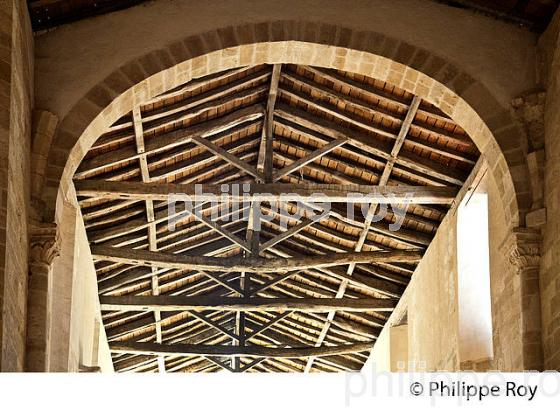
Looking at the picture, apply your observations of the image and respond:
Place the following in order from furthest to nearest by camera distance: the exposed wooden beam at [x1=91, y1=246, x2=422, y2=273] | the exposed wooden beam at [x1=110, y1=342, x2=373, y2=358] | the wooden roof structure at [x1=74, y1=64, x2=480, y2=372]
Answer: the exposed wooden beam at [x1=110, y1=342, x2=373, y2=358]
the exposed wooden beam at [x1=91, y1=246, x2=422, y2=273]
the wooden roof structure at [x1=74, y1=64, x2=480, y2=372]

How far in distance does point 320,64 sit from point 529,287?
115 inches

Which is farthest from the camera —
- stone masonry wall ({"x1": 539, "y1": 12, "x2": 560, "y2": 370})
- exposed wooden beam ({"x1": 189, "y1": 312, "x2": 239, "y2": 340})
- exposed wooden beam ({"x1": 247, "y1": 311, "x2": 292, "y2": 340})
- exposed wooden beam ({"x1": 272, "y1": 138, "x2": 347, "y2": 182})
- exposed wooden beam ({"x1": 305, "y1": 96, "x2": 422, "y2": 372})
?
exposed wooden beam ({"x1": 247, "y1": 311, "x2": 292, "y2": 340})

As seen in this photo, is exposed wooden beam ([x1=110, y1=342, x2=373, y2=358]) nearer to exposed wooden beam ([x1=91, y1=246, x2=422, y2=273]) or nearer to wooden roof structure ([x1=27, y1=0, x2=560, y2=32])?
exposed wooden beam ([x1=91, y1=246, x2=422, y2=273])

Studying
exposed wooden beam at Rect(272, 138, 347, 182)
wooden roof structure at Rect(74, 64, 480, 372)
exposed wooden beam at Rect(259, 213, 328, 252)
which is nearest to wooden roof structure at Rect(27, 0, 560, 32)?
wooden roof structure at Rect(74, 64, 480, 372)

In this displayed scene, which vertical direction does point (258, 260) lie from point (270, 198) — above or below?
below

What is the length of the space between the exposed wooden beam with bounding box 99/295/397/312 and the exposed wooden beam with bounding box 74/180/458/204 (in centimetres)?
368

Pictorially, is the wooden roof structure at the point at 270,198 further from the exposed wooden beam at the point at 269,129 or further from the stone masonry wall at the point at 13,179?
the stone masonry wall at the point at 13,179

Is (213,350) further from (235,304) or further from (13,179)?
(13,179)

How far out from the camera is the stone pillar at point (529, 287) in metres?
10.3

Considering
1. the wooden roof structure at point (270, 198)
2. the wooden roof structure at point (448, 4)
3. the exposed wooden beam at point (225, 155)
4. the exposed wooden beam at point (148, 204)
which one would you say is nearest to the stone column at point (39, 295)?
the wooden roof structure at point (448, 4)

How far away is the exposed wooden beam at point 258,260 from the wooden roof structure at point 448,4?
5.42 meters

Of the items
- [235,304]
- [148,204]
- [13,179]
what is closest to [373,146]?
[148,204]

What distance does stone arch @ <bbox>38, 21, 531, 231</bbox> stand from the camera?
10859 millimetres

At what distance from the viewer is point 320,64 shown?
1163cm
